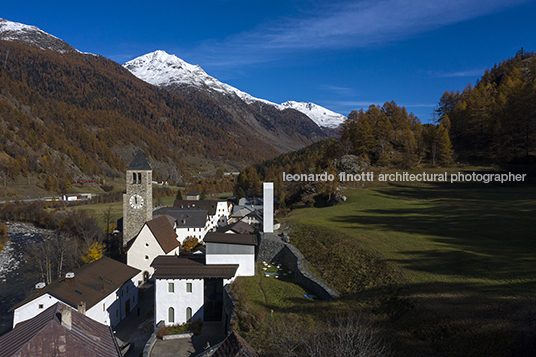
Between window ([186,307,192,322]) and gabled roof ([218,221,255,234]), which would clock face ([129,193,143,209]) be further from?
window ([186,307,192,322])

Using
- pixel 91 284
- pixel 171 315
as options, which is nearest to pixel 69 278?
pixel 91 284

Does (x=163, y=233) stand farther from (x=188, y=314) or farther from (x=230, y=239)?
(x=188, y=314)

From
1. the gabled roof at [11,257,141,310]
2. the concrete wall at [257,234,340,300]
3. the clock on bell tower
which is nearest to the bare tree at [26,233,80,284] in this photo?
the clock on bell tower

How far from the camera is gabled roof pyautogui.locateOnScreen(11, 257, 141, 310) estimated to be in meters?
22.4

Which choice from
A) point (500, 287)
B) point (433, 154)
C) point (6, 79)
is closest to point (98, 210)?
point (433, 154)

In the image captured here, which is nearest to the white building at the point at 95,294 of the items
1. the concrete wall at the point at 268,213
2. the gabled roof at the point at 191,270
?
the gabled roof at the point at 191,270

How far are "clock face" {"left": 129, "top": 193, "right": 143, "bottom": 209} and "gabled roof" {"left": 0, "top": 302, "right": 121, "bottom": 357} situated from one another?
2682 cm

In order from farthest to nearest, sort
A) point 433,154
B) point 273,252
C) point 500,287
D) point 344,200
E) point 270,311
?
point 433,154, point 344,200, point 273,252, point 270,311, point 500,287

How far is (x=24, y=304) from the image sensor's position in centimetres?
2162

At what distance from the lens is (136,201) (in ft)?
130

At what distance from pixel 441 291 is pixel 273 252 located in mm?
18457

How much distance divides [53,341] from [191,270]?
1218cm

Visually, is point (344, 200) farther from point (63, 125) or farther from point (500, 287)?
point (63, 125)

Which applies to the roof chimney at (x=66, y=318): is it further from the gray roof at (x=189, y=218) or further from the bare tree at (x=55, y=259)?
the gray roof at (x=189, y=218)
